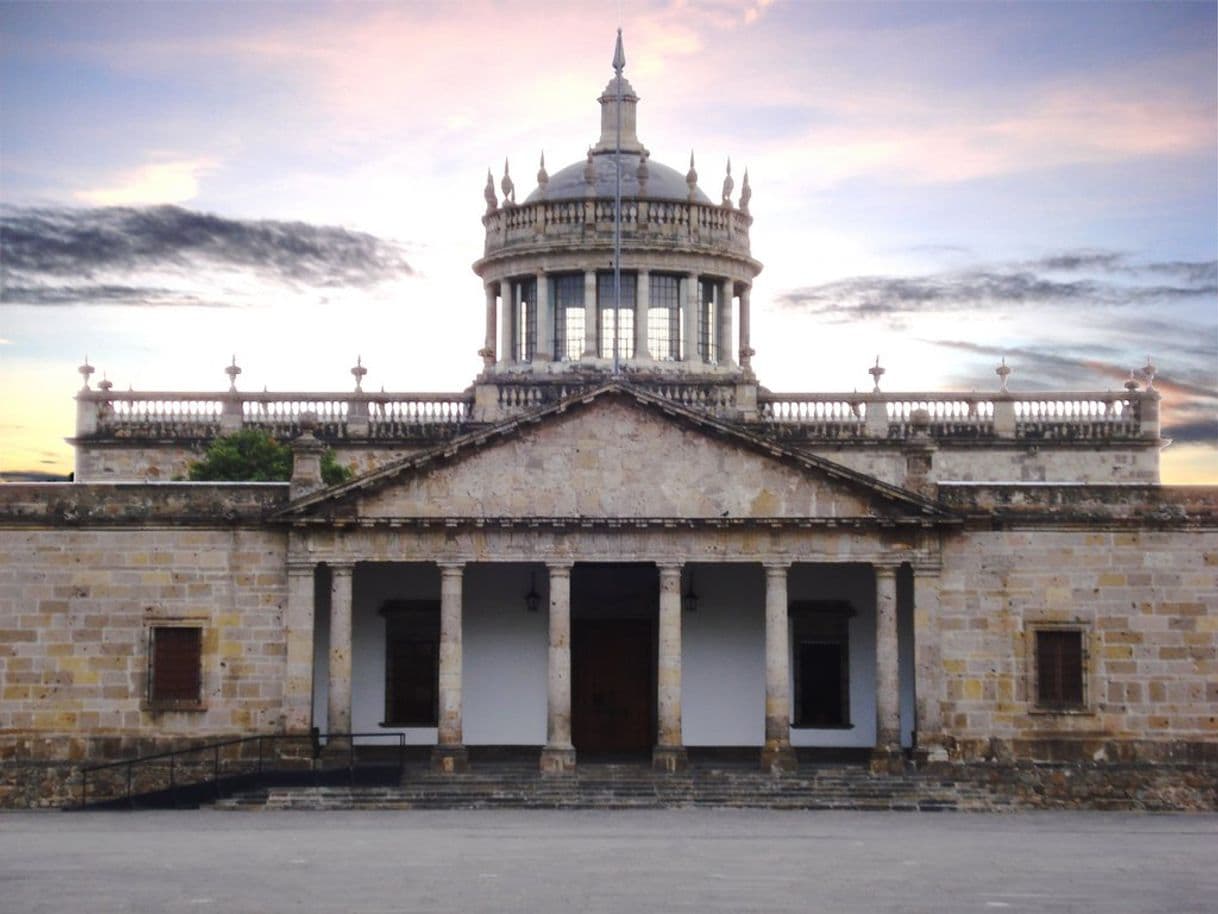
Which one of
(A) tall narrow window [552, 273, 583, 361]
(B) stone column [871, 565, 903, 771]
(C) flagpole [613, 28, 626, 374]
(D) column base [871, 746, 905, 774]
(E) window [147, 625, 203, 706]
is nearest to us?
(D) column base [871, 746, 905, 774]

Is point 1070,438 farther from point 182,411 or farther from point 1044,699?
point 182,411

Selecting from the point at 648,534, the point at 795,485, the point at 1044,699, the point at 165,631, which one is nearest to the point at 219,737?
the point at 165,631

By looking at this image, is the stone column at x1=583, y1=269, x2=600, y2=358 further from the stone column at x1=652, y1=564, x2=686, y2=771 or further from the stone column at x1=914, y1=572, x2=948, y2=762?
the stone column at x1=914, y1=572, x2=948, y2=762

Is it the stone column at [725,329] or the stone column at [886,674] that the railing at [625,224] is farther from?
the stone column at [886,674]

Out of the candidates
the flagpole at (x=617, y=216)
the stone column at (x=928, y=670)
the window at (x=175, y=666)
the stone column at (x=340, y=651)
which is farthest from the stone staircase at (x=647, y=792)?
the flagpole at (x=617, y=216)

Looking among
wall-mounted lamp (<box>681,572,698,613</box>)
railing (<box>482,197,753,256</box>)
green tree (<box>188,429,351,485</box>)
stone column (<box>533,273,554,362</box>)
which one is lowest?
wall-mounted lamp (<box>681,572,698,613</box>)

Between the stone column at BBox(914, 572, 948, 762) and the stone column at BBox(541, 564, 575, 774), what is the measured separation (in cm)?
594

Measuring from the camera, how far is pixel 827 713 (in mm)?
39938

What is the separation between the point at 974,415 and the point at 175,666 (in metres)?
17.2

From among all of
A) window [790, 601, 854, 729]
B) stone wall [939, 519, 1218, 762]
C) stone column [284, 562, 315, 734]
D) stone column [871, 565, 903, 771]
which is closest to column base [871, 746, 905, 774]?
stone column [871, 565, 903, 771]

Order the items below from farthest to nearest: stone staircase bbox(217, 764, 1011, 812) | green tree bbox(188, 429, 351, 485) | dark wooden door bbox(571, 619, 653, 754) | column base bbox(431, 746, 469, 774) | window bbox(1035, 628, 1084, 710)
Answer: green tree bbox(188, 429, 351, 485) < dark wooden door bbox(571, 619, 653, 754) < window bbox(1035, 628, 1084, 710) < column base bbox(431, 746, 469, 774) < stone staircase bbox(217, 764, 1011, 812)

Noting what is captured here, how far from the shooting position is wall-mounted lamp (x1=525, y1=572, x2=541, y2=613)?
40094 millimetres

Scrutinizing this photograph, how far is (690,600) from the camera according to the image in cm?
4012

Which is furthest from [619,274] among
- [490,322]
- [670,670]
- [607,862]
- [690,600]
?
[607,862]
